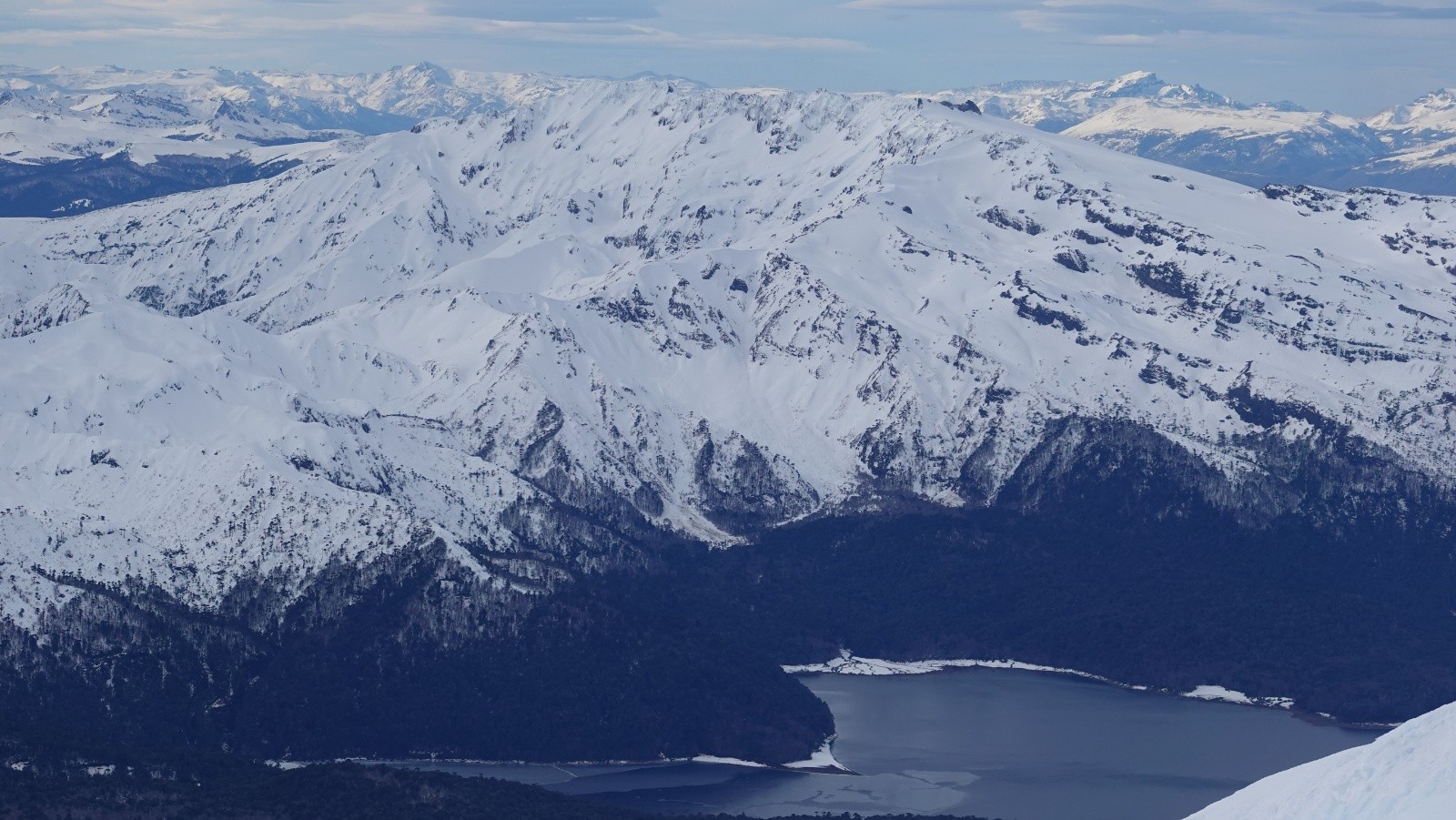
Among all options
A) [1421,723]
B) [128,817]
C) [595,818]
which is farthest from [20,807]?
Result: [1421,723]

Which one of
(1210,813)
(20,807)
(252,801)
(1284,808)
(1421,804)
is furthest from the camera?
(252,801)

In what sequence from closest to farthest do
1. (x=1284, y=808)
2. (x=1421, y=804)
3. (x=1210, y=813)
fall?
(x=1421, y=804) < (x=1284, y=808) < (x=1210, y=813)

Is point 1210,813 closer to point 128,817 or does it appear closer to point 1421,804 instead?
point 1421,804

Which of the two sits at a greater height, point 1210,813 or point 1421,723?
point 1421,723

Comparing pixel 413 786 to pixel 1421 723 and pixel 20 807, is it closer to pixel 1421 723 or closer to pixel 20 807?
pixel 20 807

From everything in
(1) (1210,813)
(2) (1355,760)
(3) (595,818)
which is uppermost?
(2) (1355,760)

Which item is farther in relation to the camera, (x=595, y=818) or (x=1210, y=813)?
(x=595, y=818)

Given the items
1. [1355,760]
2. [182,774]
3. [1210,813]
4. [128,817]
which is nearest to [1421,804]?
[1355,760]
